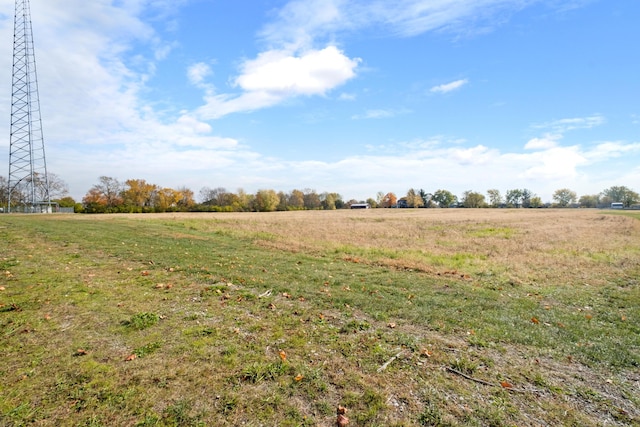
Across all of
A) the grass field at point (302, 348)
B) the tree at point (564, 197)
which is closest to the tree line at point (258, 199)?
the tree at point (564, 197)

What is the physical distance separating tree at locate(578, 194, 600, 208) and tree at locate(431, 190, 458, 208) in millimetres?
60375

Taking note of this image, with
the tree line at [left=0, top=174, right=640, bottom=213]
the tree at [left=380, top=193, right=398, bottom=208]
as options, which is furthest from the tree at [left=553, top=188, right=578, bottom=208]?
the tree at [left=380, top=193, right=398, bottom=208]

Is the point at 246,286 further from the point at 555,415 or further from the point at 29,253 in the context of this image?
the point at 29,253

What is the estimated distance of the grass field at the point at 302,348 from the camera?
3.77 metres

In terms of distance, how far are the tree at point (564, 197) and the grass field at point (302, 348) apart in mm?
186170

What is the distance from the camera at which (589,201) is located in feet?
502

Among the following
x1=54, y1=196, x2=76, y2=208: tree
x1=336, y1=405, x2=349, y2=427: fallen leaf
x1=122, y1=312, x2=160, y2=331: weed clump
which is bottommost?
x1=336, y1=405, x2=349, y2=427: fallen leaf

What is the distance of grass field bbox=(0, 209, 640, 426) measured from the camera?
3.77m

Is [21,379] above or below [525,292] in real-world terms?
above

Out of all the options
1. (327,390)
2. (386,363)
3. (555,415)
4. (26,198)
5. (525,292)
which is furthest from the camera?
(26,198)

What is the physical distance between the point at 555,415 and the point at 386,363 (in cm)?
217

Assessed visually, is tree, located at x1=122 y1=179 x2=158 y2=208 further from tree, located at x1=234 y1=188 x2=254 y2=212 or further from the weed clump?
the weed clump

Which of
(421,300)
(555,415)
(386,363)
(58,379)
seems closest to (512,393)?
(555,415)

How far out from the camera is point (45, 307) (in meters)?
6.42
